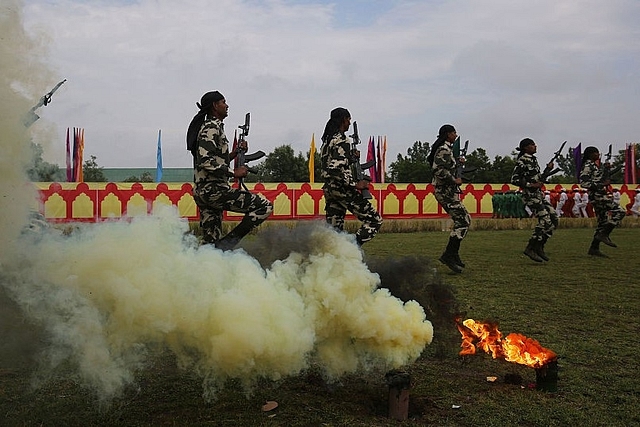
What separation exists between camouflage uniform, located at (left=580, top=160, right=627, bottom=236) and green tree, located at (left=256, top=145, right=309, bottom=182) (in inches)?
1430

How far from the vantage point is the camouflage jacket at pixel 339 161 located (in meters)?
8.70

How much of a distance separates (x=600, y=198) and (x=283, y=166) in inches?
1502

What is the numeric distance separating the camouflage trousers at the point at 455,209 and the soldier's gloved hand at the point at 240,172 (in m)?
4.62

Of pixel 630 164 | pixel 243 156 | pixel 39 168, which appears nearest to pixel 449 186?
pixel 243 156

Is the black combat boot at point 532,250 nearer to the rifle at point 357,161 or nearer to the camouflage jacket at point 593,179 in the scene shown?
the camouflage jacket at point 593,179

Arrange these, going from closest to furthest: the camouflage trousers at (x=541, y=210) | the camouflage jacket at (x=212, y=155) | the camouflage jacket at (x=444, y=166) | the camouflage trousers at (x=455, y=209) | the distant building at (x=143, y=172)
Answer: the camouflage jacket at (x=212, y=155)
the camouflage jacket at (x=444, y=166)
the camouflage trousers at (x=455, y=209)
the camouflage trousers at (x=541, y=210)
the distant building at (x=143, y=172)

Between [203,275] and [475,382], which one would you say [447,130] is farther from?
[203,275]

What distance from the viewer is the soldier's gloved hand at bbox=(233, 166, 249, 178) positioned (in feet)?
24.9

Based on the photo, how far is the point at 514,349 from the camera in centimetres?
499

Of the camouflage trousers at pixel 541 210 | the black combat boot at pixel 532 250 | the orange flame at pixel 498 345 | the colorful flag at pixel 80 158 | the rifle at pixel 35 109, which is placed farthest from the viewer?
the colorful flag at pixel 80 158

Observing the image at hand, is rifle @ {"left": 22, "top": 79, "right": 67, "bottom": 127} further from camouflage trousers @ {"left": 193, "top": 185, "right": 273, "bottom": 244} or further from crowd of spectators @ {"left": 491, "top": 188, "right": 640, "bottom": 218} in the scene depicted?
crowd of spectators @ {"left": 491, "top": 188, "right": 640, "bottom": 218}

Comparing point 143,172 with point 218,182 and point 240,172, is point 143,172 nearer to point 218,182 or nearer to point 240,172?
point 240,172

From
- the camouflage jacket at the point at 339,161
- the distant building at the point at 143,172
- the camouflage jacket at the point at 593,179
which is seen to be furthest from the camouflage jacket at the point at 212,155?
the distant building at the point at 143,172

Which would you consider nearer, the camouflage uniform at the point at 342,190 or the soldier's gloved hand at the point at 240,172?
the soldier's gloved hand at the point at 240,172
